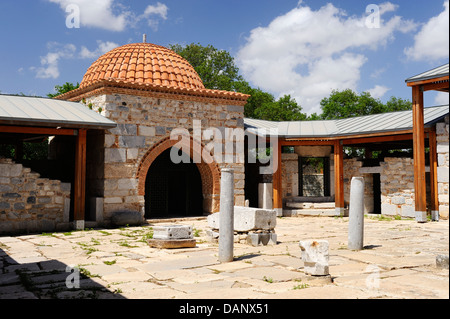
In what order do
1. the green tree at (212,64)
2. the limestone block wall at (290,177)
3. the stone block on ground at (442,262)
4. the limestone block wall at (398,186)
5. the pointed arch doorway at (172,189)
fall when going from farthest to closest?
the green tree at (212,64), the limestone block wall at (290,177), the pointed arch doorway at (172,189), the limestone block wall at (398,186), the stone block on ground at (442,262)

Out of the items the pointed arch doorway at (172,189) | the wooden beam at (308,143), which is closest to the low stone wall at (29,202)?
the pointed arch doorway at (172,189)

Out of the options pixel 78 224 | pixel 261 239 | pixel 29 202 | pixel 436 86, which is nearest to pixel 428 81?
pixel 436 86

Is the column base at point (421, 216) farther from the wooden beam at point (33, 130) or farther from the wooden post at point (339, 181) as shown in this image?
the wooden beam at point (33, 130)

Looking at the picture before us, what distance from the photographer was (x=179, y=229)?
8.26 meters

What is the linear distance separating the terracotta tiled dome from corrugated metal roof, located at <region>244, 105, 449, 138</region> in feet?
9.99

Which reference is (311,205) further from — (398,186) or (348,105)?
(348,105)

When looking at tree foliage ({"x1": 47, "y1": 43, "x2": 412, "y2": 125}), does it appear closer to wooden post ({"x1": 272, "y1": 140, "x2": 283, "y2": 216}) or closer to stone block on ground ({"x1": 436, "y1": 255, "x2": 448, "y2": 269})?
wooden post ({"x1": 272, "y1": 140, "x2": 283, "y2": 216})

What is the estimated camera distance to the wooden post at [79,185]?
10961 millimetres

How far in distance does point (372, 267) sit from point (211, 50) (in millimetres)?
27543

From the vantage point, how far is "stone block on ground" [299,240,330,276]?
209 inches

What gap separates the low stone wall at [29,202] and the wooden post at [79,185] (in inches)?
9.8

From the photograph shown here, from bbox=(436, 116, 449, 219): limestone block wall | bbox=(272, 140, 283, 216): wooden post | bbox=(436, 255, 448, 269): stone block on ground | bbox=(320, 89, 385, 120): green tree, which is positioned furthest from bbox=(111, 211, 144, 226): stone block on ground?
bbox=(320, 89, 385, 120): green tree

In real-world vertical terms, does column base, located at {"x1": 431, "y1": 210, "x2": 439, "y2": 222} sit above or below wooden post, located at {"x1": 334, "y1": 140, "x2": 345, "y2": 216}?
below

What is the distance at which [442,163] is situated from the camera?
12477 mm
